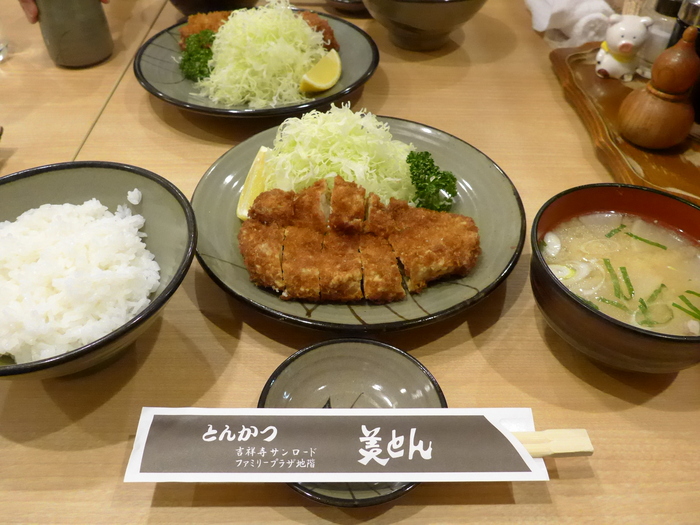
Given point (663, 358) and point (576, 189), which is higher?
point (576, 189)

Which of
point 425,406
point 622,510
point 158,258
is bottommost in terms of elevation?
point 622,510

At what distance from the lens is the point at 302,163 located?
76.2 inches

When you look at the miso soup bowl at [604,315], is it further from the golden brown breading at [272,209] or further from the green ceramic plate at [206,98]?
the green ceramic plate at [206,98]

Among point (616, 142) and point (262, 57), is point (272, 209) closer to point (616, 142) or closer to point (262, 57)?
point (262, 57)

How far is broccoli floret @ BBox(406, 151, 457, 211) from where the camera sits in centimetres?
183

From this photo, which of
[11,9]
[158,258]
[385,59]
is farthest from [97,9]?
[158,258]

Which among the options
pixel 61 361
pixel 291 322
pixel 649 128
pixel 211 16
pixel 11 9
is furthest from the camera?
pixel 11 9

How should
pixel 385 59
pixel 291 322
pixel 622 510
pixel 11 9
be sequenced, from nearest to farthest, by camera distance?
pixel 622 510
pixel 291 322
pixel 385 59
pixel 11 9

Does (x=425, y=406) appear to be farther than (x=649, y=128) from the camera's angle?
No

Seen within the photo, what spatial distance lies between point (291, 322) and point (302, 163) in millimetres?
731

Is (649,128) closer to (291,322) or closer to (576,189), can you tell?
(576,189)

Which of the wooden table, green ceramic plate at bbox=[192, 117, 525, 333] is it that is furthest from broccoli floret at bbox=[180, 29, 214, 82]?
green ceramic plate at bbox=[192, 117, 525, 333]

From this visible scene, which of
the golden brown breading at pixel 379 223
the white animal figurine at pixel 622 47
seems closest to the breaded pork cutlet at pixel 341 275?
the golden brown breading at pixel 379 223

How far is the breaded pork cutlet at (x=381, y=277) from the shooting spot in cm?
155
